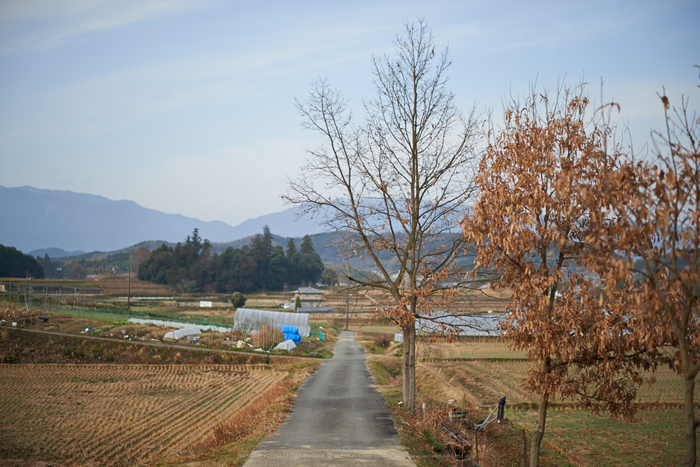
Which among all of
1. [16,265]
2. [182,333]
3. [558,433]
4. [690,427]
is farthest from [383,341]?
[16,265]

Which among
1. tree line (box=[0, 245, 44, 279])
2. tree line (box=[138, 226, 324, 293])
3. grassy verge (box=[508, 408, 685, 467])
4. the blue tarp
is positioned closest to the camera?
grassy verge (box=[508, 408, 685, 467])

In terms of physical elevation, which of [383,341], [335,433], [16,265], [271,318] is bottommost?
[383,341]

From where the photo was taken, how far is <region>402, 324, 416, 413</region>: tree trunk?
49.3 ft

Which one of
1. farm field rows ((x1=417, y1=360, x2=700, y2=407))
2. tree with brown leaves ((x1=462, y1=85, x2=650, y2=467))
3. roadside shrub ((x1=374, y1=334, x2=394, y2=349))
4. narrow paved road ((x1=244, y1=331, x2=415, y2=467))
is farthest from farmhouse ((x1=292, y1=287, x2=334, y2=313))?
tree with brown leaves ((x1=462, y1=85, x2=650, y2=467))

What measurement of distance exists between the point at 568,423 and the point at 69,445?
60.8ft

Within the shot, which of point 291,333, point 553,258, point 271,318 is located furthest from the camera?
point 271,318

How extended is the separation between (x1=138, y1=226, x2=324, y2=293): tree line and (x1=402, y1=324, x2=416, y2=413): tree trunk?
9772 centimetres

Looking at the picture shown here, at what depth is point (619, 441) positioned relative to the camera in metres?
17.0

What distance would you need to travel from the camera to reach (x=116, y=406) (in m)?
23.1

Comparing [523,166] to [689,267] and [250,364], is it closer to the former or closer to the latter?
[689,267]

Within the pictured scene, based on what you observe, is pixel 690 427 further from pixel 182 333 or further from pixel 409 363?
pixel 182 333

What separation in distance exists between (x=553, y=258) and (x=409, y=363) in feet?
24.6

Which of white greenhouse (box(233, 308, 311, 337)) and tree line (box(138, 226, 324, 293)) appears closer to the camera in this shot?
white greenhouse (box(233, 308, 311, 337))

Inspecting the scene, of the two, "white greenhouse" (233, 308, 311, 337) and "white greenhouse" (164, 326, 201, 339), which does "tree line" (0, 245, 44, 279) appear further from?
"white greenhouse" (164, 326, 201, 339)
